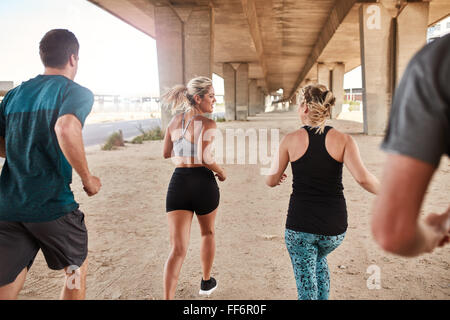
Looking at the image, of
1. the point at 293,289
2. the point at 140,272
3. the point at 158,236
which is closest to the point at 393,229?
the point at 293,289

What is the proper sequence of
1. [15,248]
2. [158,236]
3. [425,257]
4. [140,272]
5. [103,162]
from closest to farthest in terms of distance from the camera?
[15,248], [140,272], [425,257], [158,236], [103,162]

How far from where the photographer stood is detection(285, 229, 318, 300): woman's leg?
2.54m

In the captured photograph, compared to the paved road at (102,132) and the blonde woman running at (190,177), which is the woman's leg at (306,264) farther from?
the paved road at (102,132)

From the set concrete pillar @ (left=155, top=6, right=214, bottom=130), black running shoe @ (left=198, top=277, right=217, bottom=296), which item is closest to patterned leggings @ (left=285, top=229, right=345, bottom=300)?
black running shoe @ (left=198, top=277, right=217, bottom=296)

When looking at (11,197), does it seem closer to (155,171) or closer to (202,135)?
(202,135)

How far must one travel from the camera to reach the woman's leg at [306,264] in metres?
2.54

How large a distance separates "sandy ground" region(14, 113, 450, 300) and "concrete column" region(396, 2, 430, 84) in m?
12.3

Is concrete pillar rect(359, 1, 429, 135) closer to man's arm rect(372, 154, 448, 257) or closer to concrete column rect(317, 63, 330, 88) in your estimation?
man's arm rect(372, 154, 448, 257)

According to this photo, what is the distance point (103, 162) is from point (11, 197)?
1082 cm

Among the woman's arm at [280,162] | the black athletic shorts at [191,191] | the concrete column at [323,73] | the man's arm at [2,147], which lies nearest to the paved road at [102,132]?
the black athletic shorts at [191,191]

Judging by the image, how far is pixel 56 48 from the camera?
7.93 ft

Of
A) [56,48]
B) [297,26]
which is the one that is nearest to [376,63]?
[297,26]

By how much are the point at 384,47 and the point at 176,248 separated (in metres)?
18.9

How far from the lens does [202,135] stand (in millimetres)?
3262
